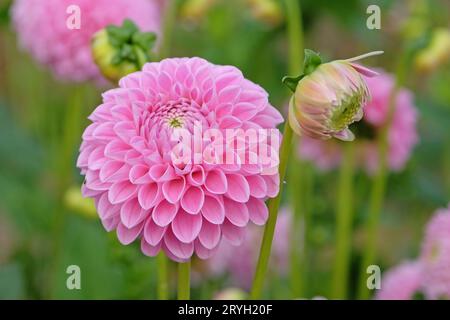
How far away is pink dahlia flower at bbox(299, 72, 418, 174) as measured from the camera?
1083mm

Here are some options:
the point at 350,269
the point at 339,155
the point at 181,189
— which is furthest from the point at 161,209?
the point at 350,269

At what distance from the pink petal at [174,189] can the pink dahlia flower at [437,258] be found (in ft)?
1.00

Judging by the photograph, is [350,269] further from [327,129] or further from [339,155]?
[327,129]

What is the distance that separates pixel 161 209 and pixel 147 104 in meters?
0.06

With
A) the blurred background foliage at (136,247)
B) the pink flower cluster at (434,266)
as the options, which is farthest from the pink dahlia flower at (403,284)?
the blurred background foliage at (136,247)

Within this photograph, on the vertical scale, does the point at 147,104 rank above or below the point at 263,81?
below

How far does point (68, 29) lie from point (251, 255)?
0.41 meters

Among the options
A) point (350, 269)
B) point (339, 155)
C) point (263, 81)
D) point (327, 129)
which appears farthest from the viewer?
point (263, 81)

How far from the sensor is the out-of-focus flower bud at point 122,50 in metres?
0.69

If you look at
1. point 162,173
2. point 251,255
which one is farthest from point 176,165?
point 251,255

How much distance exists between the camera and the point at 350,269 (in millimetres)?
1312

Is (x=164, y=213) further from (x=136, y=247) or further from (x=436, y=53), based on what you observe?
(x=436, y=53)

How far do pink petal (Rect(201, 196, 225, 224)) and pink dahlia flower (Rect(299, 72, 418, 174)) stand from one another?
1.72 ft

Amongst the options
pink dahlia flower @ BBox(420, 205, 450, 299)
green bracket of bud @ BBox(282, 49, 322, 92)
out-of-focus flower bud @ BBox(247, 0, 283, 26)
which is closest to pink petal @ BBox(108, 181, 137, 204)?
green bracket of bud @ BBox(282, 49, 322, 92)
